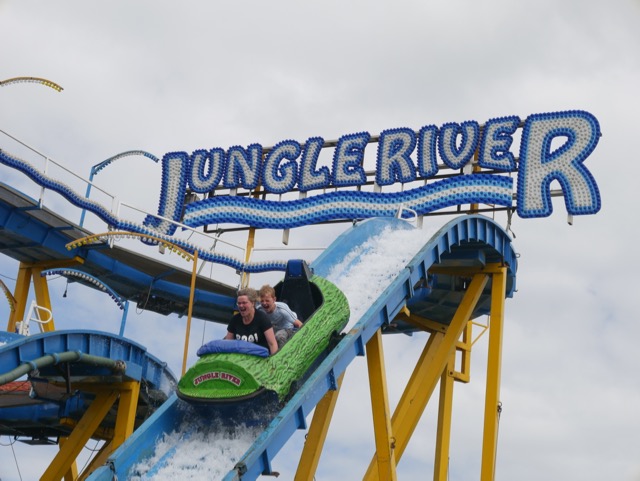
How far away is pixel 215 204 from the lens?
24.4 metres

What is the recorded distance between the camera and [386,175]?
2264 centimetres

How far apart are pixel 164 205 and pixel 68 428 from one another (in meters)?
7.17

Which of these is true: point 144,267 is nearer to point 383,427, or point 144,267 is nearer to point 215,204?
point 215,204

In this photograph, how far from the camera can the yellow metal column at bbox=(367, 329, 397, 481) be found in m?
13.4

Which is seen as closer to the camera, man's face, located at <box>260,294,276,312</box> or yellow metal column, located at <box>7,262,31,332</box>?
man's face, located at <box>260,294,276,312</box>

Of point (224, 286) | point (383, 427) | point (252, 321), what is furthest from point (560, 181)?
point (252, 321)

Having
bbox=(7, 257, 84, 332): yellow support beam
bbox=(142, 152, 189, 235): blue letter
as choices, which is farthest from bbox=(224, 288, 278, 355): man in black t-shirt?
bbox=(142, 152, 189, 235): blue letter

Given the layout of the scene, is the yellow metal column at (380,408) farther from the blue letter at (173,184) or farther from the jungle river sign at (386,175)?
the blue letter at (173,184)

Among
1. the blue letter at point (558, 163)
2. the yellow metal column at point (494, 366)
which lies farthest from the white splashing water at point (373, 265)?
the blue letter at point (558, 163)

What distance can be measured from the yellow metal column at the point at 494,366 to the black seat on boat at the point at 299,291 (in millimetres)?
5151

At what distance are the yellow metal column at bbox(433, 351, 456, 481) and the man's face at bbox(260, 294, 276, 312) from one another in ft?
26.2

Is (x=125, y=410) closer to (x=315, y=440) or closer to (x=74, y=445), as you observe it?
(x=74, y=445)

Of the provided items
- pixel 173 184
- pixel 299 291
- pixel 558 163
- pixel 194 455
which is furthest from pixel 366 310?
pixel 173 184

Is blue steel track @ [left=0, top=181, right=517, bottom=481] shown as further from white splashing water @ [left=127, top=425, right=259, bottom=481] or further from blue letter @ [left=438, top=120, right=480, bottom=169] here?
blue letter @ [left=438, top=120, right=480, bottom=169]
